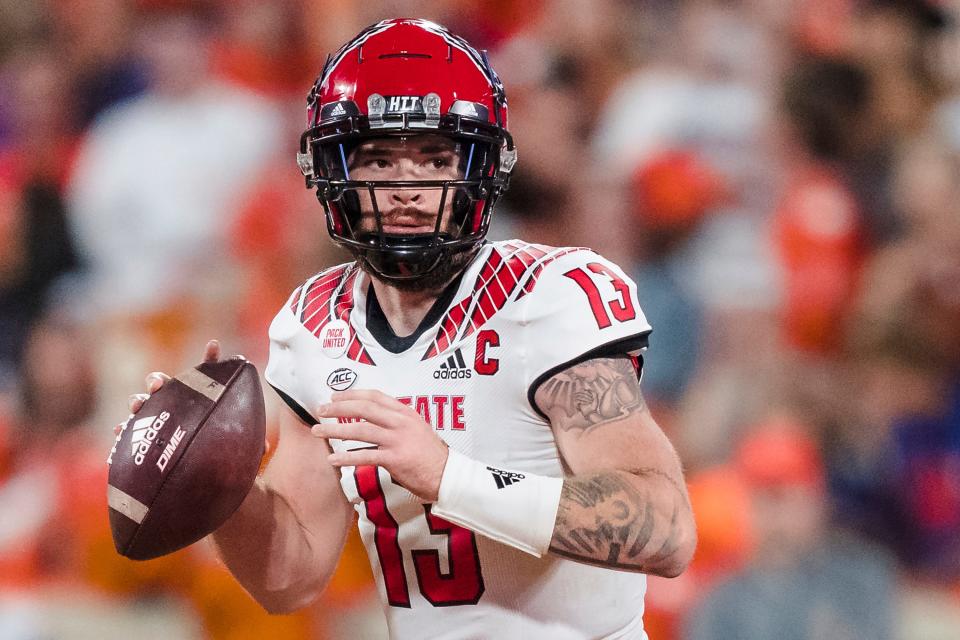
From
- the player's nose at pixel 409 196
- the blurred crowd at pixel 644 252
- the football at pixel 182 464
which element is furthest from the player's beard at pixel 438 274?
the blurred crowd at pixel 644 252

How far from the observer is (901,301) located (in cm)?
446

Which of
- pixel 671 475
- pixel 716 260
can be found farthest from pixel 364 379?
pixel 716 260

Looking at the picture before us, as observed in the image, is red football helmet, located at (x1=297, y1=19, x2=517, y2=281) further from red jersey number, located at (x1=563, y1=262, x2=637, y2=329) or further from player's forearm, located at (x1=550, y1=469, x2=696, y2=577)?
player's forearm, located at (x1=550, y1=469, x2=696, y2=577)

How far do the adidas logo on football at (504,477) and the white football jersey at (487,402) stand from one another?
22 cm

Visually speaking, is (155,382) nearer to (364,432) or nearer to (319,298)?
(319,298)

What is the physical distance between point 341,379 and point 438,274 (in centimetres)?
27

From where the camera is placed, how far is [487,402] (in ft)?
7.33

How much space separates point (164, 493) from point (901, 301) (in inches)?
122

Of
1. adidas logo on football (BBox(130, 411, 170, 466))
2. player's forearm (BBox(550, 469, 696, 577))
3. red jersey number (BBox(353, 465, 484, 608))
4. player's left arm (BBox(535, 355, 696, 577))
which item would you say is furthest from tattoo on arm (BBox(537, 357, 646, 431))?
adidas logo on football (BBox(130, 411, 170, 466))

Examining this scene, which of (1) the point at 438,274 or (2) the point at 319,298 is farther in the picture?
(2) the point at 319,298

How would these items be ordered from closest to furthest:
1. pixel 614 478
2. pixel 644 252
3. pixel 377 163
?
pixel 614 478 → pixel 377 163 → pixel 644 252

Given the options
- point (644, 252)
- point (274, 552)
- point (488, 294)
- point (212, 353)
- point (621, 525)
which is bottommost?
point (644, 252)

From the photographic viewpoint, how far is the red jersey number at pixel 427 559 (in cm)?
229

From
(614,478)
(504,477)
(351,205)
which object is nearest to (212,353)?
(351,205)
